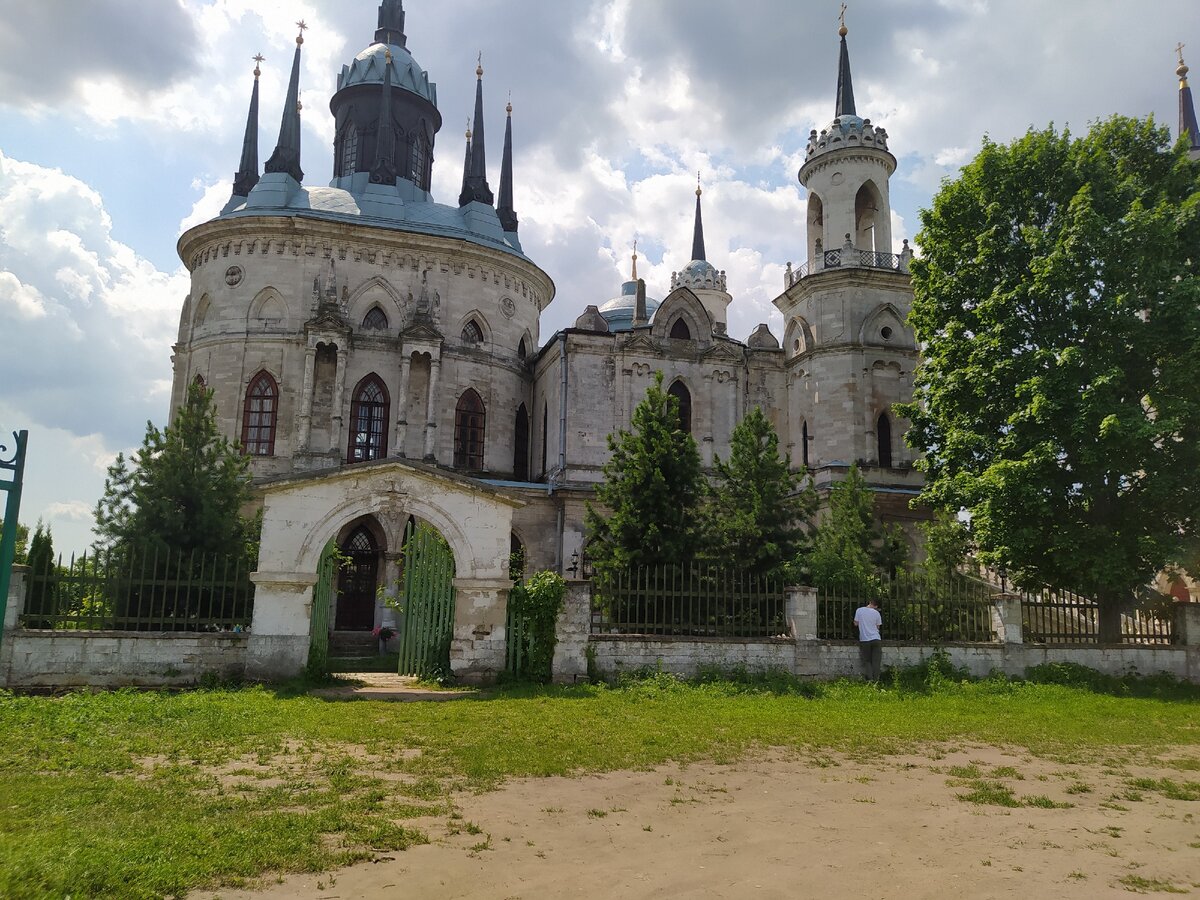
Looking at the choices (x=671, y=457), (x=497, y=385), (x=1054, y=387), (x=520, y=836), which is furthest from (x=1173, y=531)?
(x=497, y=385)

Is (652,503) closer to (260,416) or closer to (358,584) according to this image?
(358,584)

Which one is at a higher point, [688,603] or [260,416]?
[260,416]

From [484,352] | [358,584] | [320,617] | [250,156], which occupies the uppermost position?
[250,156]

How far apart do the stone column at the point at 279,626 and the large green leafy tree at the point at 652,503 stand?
567 cm

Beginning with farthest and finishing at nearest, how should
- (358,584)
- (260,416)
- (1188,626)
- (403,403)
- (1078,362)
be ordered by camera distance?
(403,403), (260,416), (358,584), (1188,626), (1078,362)

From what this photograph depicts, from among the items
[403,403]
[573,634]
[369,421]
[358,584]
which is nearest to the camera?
[573,634]

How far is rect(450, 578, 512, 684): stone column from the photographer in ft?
49.3

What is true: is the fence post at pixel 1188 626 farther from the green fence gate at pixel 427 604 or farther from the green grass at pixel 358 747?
the green fence gate at pixel 427 604

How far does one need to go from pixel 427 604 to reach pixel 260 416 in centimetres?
1528

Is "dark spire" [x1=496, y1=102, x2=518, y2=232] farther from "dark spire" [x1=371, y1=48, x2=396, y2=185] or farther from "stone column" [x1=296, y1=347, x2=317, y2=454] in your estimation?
"stone column" [x1=296, y1=347, x2=317, y2=454]

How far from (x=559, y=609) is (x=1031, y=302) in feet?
40.4

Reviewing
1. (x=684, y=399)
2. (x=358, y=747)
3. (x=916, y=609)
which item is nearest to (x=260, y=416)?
(x=684, y=399)

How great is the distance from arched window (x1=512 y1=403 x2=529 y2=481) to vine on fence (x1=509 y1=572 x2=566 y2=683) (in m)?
16.5

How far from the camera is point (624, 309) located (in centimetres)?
4138
